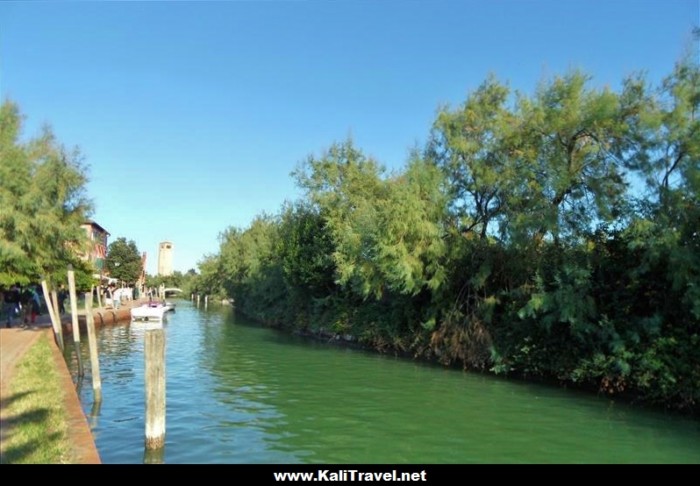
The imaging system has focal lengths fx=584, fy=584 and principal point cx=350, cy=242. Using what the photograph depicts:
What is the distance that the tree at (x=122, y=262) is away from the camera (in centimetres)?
8450

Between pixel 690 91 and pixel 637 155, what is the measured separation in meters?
2.12

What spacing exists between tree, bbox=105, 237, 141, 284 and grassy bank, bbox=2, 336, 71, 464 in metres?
75.2

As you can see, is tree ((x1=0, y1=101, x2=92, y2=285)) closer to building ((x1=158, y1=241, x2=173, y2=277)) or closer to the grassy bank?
the grassy bank

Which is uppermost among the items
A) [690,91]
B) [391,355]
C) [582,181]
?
[690,91]

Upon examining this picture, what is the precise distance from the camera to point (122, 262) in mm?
85625

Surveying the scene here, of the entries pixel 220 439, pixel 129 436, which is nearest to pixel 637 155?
pixel 220 439

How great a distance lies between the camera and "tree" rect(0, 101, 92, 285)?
20094mm

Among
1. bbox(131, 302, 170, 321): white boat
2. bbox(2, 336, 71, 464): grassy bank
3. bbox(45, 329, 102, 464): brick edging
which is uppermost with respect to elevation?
bbox(131, 302, 170, 321): white boat

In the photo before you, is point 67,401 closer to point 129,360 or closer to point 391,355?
point 129,360

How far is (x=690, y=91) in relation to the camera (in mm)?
15852

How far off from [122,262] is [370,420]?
262 feet

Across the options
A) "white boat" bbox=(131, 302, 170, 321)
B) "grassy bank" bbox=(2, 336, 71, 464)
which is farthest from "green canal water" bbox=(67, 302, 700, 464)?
"white boat" bbox=(131, 302, 170, 321)

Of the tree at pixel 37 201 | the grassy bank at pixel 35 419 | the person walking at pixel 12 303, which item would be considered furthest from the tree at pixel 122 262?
the grassy bank at pixel 35 419

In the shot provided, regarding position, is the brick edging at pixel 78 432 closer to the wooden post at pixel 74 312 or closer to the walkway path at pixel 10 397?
the walkway path at pixel 10 397
